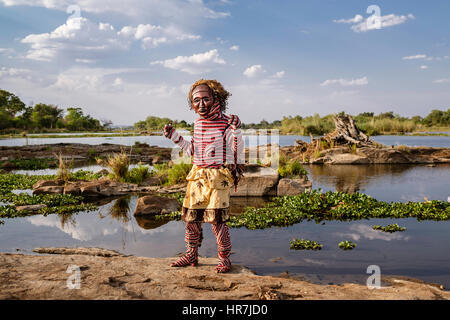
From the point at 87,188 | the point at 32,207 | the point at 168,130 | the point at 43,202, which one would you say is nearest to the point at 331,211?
the point at 168,130

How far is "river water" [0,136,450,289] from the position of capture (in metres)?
4.45

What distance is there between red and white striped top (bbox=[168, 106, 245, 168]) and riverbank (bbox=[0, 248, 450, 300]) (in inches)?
53.2

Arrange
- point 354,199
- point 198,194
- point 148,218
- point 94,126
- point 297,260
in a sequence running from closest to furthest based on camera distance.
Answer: point 198,194 → point 297,260 → point 148,218 → point 354,199 → point 94,126

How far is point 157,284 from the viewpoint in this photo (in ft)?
11.0

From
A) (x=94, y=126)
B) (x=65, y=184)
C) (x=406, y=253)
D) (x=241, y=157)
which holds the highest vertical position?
(x=94, y=126)

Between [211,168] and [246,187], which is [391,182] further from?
[211,168]

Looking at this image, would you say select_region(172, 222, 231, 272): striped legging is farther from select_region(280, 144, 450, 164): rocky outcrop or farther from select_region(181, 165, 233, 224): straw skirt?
select_region(280, 144, 450, 164): rocky outcrop

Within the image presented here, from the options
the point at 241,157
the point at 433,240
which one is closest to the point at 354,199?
the point at 433,240

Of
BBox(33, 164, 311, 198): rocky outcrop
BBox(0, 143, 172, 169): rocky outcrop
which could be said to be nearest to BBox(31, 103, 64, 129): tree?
BBox(0, 143, 172, 169): rocky outcrop

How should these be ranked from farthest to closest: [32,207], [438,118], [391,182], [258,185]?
[438,118]
[391,182]
[258,185]
[32,207]

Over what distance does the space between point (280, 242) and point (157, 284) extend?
2700 mm

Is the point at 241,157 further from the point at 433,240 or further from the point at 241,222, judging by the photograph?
the point at 433,240

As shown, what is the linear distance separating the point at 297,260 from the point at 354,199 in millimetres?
3786
